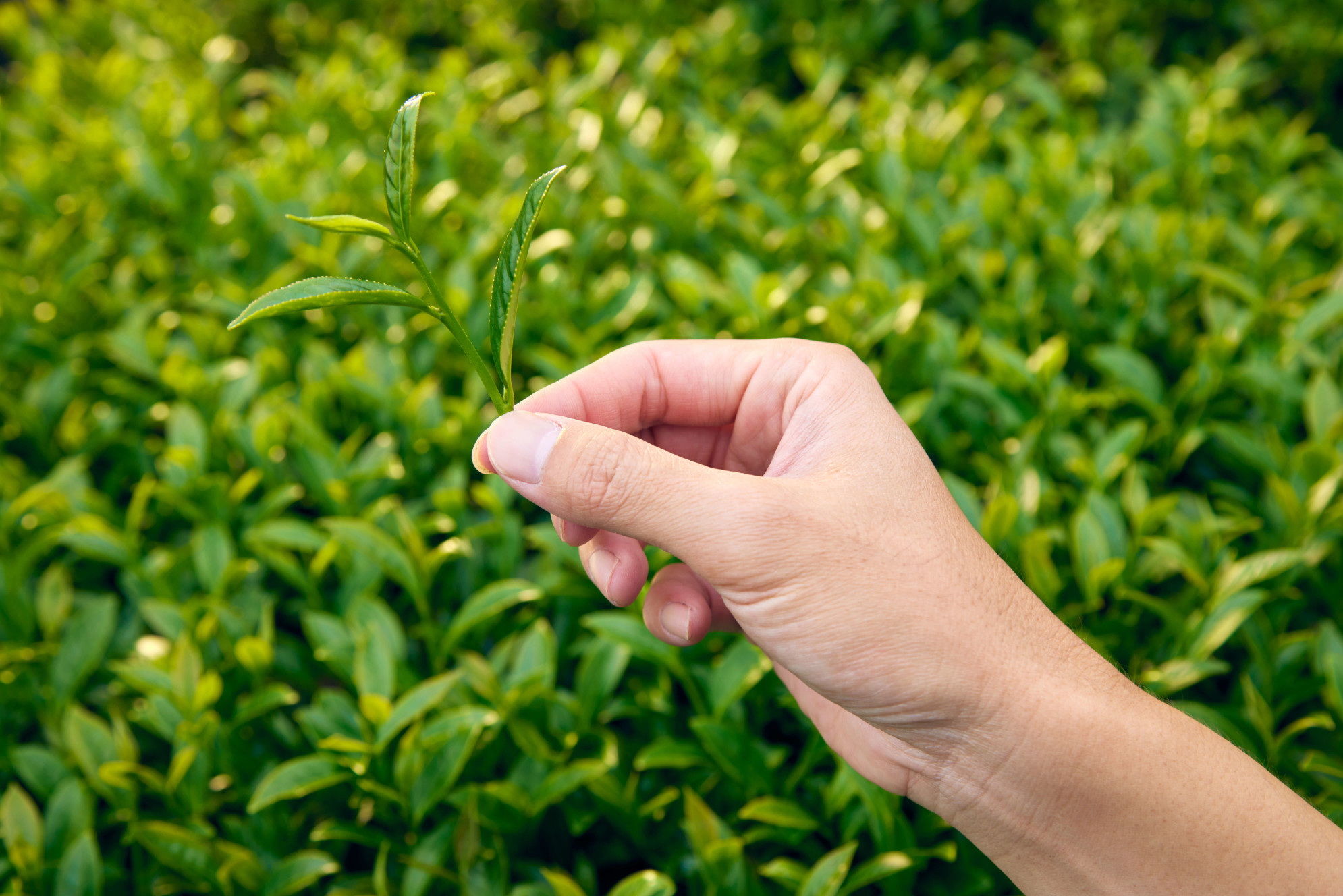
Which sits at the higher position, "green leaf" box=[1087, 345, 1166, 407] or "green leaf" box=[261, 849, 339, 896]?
"green leaf" box=[1087, 345, 1166, 407]

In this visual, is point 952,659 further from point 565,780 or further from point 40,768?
point 40,768

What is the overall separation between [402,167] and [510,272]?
19 centimetres

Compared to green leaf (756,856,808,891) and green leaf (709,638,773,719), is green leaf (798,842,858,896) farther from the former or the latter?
green leaf (709,638,773,719)

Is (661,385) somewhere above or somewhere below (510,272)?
below

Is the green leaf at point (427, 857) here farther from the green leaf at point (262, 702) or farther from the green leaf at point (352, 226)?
the green leaf at point (352, 226)

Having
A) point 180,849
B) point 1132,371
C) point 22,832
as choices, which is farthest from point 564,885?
point 1132,371

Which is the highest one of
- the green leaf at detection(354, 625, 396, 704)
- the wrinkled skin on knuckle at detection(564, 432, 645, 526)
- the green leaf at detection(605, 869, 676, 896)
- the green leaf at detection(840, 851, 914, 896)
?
the wrinkled skin on knuckle at detection(564, 432, 645, 526)

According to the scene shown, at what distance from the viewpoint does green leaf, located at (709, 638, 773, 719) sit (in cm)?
172

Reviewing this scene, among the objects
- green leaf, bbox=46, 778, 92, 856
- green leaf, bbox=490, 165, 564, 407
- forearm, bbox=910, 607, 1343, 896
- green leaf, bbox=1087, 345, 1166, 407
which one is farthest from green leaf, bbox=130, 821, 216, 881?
green leaf, bbox=1087, 345, 1166, 407

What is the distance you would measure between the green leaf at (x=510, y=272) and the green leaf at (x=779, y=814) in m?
0.89

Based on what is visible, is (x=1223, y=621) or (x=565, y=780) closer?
(x=565, y=780)

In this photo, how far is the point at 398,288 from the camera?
116 centimetres

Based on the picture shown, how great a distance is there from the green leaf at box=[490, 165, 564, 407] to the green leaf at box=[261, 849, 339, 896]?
0.98 metres

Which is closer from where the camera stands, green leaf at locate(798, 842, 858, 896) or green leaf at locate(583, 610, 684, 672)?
green leaf at locate(798, 842, 858, 896)
